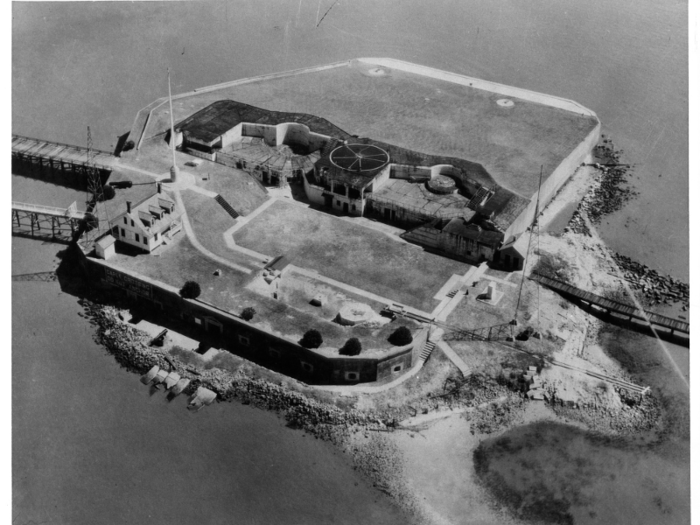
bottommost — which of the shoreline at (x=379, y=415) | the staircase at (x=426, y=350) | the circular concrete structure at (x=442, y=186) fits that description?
the shoreline at (x=379, y=415)

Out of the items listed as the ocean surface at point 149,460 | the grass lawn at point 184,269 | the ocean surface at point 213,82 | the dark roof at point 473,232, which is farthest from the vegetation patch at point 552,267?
the ocean surface at point 149,460

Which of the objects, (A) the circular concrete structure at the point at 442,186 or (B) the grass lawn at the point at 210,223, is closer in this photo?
(B) the grass lawn at the point at 210,223

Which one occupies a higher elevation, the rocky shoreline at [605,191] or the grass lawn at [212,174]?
the rocky shoreline at [605,191]

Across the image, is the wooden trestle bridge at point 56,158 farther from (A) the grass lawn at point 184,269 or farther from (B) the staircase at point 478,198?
(B) the staircase at point 478,198

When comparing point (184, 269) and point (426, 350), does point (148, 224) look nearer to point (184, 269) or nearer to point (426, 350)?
point (184, 269)

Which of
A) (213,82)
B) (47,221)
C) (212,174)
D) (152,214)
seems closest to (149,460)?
(152,214)

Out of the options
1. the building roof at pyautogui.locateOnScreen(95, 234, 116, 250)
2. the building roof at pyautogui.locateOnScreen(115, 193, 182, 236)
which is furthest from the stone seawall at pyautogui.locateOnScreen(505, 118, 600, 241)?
the building roof at pyautogui.locateOnScreen(95, 234, 116, 250)
